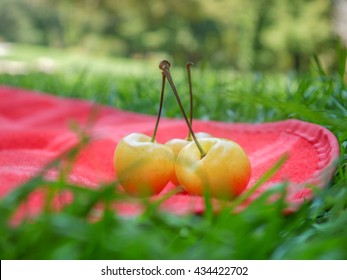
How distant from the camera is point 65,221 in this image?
544mm

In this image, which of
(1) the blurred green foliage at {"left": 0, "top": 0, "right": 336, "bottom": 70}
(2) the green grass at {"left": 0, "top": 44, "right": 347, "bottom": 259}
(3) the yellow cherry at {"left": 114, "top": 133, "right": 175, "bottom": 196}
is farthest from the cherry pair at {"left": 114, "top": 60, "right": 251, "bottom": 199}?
(1) the blurred green foliage at {"left": 0, "top": 0, "right": 336, "bottom": 70}

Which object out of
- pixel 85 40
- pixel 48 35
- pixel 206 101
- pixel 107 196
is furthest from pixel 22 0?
pixel 107 196

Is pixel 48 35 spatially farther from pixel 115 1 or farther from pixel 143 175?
pixel 143 175

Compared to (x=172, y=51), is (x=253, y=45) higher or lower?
higher

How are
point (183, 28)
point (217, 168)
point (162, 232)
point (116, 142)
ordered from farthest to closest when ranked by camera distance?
point (183, 28) < point (116, 142) < point (217, 168) < point (162, 232)

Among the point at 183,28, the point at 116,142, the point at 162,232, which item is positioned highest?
the point at 162,232

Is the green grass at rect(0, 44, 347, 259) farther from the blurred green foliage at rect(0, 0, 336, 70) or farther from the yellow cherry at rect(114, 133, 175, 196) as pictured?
the blurred green foliage at rect(0, 0, 336, 70)

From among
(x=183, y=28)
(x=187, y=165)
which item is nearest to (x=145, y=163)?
(x=187, y=165)

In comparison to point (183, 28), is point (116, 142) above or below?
above

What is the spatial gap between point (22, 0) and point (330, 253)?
17.8 m

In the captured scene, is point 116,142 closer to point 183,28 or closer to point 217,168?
point 217,168

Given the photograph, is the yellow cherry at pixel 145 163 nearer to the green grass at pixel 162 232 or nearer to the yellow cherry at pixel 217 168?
the yellow cherry at pixel 217 168

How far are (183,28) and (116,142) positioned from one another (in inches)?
507

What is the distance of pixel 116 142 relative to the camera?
4.09 ft
